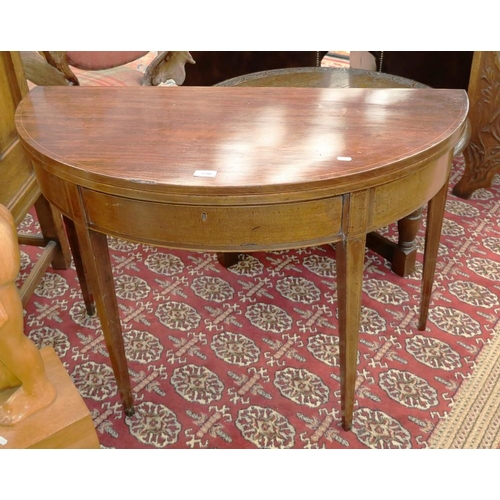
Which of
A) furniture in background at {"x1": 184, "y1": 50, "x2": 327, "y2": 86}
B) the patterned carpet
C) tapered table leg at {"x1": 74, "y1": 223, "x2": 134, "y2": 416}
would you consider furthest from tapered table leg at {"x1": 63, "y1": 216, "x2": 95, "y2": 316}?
furniture in background at {"x1": 184, "y1": 50, "x2": 327, "y2": 86}

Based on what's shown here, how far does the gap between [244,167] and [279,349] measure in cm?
90

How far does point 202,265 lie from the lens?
235 cm

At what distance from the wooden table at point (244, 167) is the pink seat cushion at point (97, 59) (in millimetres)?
843

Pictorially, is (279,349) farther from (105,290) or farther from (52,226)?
(52,226)

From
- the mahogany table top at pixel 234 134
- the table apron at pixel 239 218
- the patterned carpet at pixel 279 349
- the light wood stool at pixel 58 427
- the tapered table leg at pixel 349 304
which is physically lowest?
the patterned carpet at pixel 279 349

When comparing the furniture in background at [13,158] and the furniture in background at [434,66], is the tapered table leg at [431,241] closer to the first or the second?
the furniture in background at [13,158]

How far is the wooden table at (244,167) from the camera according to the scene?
3.77 ft

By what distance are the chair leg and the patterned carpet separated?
11cm

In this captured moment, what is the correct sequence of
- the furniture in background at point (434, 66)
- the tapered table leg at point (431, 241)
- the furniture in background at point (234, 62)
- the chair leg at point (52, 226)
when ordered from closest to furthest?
the tapered table leg at point (431, 241) → the chair leg at point (52, 226) → the furniture in background at point (434, 66) → the furniture in background at point (234, 62)

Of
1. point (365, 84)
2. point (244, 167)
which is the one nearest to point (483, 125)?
point (365, 84)

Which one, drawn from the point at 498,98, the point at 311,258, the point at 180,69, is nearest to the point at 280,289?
the point at 311,258

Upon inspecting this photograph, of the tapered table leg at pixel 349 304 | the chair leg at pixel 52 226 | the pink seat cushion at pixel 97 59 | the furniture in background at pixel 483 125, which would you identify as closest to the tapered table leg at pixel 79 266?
the chair leg at pixel 52 226

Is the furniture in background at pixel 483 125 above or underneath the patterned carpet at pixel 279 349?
above

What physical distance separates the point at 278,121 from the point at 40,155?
0.53 metres
